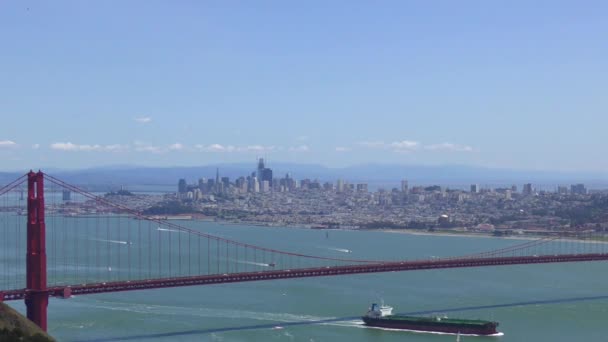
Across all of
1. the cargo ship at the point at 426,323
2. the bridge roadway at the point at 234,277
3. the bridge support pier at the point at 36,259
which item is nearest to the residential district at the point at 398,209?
the bridge roadway at the point at 234,277

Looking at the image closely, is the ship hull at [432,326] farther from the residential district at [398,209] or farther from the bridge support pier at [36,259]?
the residential district at [398,209]

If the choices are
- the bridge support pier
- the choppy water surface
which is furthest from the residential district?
the bridge support pier

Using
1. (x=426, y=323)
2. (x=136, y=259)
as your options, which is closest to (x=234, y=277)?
(x=426, y=323)

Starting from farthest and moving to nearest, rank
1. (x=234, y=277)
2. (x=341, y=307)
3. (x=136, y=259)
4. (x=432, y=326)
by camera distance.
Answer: (x=136, y=259) < (x=341, y=307) < (x=234, y=277) < (x=432, y=326)

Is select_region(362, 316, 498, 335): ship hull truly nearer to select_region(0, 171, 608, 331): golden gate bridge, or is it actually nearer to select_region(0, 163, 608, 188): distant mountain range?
select_region(0, 171, 608, 331): golden gate bridge

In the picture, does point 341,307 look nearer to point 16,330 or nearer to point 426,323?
point 426,323

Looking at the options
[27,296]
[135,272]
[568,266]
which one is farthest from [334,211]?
[27,296]
